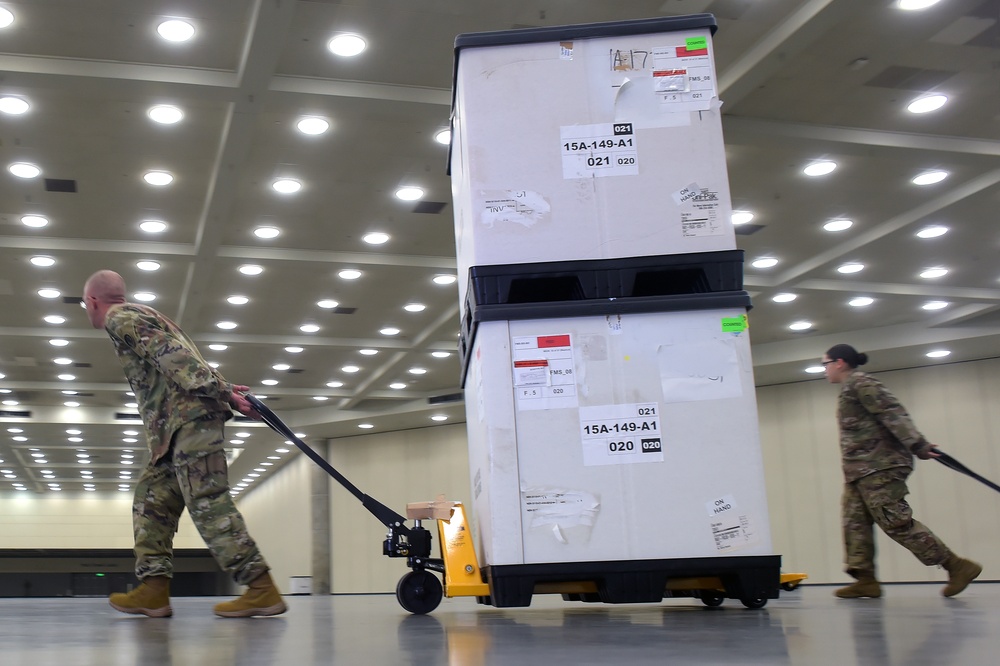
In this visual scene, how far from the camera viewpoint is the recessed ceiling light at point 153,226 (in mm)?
11586

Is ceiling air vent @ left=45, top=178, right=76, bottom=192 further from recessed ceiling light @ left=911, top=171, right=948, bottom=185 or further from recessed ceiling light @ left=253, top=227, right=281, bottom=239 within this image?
recessed ceiling light @ left=911, top=171, right=948, bottom=185

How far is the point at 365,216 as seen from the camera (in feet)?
38.4

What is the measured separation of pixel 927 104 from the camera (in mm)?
9070

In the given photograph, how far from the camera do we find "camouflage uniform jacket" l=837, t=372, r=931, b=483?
19.1 feet

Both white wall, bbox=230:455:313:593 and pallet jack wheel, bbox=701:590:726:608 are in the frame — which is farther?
white wall, bbox=230:455:313:593

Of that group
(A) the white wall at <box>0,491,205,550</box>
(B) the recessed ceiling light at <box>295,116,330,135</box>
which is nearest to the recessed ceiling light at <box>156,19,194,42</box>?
(B) the recessed ceiling light at <box>295,116,330,135</box>

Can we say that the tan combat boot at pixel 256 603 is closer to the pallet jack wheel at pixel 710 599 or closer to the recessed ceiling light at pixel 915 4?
the pallet jack wheel at pixel 710 599

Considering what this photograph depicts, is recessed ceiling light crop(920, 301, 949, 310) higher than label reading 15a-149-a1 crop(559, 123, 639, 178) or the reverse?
higher

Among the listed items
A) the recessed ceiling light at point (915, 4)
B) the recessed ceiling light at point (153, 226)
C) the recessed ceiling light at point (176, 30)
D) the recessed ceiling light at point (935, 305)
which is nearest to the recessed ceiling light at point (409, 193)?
the recessed ceiling light at point (153, 226)

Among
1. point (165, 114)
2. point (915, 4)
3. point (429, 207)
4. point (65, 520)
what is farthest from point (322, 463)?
point (65, 520)

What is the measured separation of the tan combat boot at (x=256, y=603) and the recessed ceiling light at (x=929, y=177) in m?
9.52

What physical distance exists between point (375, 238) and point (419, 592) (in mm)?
8640

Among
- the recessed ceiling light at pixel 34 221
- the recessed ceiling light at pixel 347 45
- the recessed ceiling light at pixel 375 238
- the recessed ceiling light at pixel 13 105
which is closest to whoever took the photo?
the recessed ceiling light at pixel 347 45

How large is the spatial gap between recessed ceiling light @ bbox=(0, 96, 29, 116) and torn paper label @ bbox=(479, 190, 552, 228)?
22.9 feet
